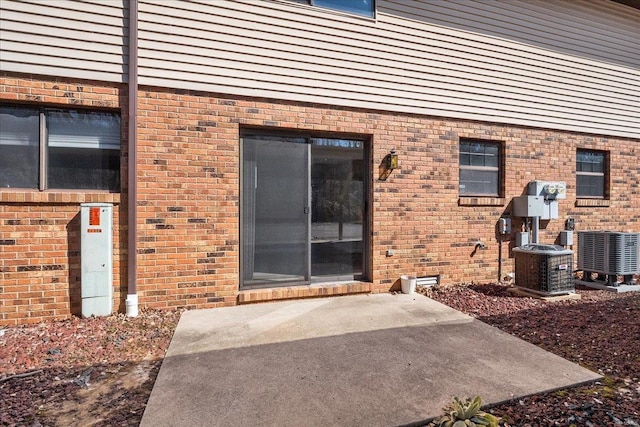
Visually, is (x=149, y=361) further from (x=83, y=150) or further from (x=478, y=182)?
(x=478, y=182)

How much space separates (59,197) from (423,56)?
5.64 metres

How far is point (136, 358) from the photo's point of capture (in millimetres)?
3289

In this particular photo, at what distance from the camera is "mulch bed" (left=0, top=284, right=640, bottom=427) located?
240 centimetres

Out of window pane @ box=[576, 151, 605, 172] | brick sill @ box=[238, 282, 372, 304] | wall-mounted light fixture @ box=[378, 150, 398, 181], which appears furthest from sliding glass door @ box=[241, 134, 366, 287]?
window pane @ box=[576, 151, 605, 172]

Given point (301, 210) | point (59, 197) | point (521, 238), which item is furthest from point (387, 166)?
point (59, 197)

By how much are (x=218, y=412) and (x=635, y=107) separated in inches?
384

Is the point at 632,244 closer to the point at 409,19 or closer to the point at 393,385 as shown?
the point at 409,19

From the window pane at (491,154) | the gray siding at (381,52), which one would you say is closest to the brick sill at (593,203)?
the gray siding at (381,52)

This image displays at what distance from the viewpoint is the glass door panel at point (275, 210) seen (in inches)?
201

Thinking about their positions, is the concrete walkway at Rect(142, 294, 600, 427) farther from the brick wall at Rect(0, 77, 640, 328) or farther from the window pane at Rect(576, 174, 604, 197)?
the window pane at Rect(576, 174, 604, 197)

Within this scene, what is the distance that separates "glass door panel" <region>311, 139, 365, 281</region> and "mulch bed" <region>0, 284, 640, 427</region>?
1635 millimetres

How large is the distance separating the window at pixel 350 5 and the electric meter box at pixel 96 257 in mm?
4083

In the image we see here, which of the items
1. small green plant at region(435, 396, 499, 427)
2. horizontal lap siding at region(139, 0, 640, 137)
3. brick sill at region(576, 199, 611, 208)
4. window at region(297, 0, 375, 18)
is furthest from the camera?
brick sill at region(576, 199, 611, 208)

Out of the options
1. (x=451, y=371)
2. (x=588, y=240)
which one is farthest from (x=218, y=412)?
(x=588, y=240)
